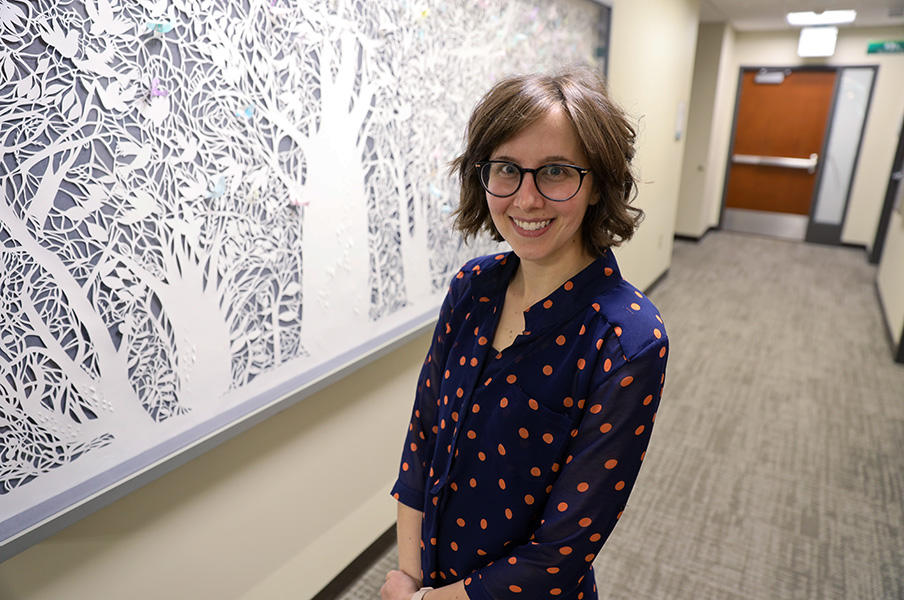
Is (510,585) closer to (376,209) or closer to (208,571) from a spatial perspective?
(208,571)

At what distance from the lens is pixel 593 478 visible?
747 millimetres

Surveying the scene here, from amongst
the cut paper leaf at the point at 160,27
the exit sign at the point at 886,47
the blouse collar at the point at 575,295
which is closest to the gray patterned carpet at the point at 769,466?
the blouse collar at the point at 575,295

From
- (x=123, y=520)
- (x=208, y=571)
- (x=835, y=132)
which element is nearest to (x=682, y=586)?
(x=208, y=571)

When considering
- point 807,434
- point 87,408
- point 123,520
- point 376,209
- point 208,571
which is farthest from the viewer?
point 807,434

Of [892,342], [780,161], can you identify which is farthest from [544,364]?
[780,161]

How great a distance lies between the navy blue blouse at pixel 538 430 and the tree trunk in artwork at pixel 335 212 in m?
0.54

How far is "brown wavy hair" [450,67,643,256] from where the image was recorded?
75 cm

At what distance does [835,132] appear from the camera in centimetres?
608

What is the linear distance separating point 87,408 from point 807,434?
9.76 ft

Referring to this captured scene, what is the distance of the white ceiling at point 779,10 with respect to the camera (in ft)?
15.2

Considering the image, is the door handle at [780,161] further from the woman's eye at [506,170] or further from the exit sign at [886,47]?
the woman's eye at [506,170]

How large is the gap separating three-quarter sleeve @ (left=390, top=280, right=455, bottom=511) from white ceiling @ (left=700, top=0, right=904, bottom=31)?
5.00 metres

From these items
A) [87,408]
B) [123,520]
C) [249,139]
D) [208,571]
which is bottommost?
[208,571]

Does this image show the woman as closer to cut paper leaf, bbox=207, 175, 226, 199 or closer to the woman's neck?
the woman's neck
